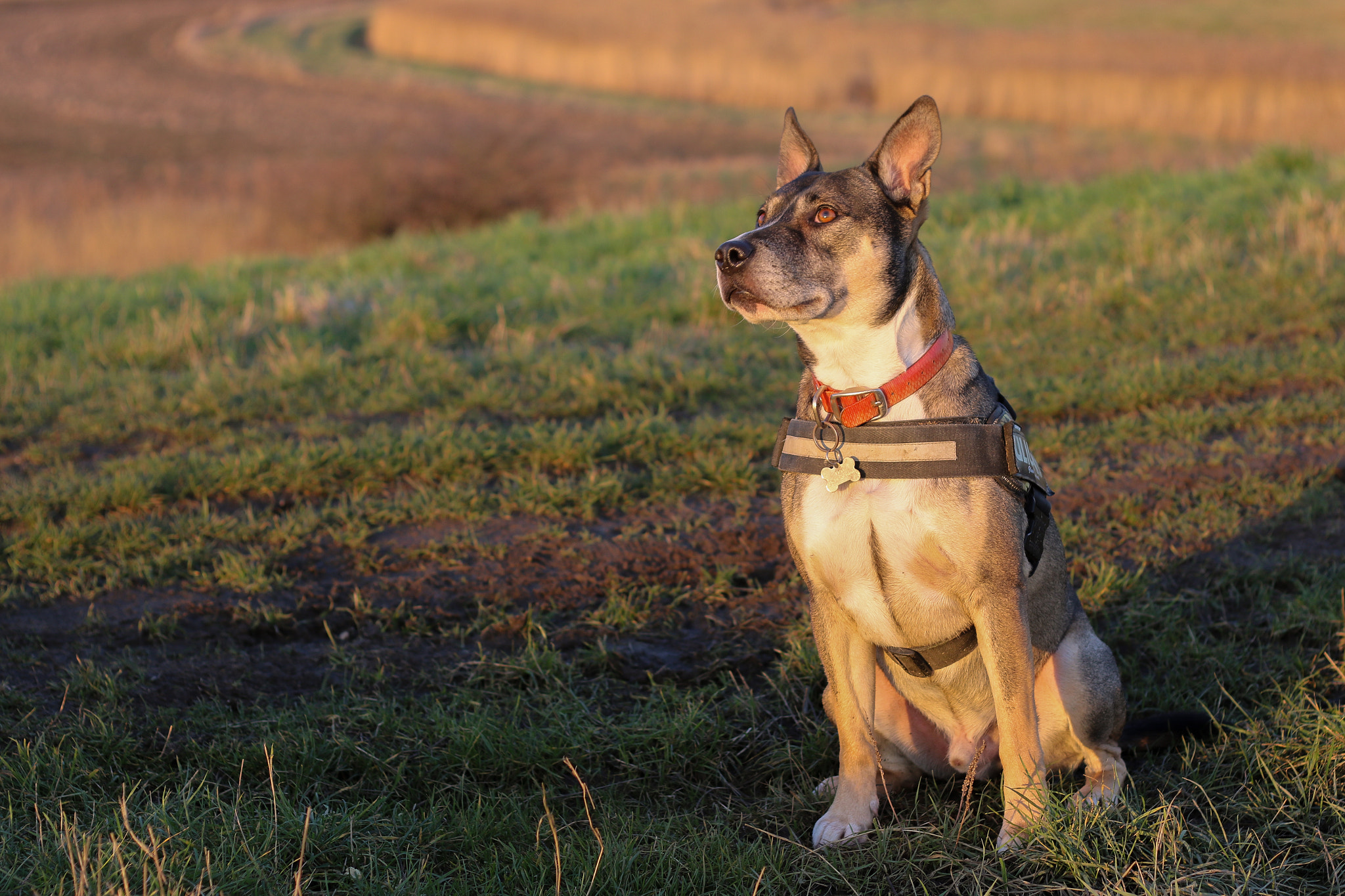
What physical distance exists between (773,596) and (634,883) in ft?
6.14

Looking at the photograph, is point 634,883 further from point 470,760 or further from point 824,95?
point 824,95

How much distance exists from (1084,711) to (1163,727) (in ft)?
1.54

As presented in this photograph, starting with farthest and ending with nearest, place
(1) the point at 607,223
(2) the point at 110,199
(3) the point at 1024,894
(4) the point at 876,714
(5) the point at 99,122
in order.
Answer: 1. (5) the point at 99,122
2. (2) the point at 110,199
3. (1) the point at 607,223
4. (4) the point at 876,714
5. (3) the point at 1024,894

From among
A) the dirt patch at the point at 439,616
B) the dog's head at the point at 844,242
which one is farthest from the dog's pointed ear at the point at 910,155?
the dirt patch at the point at 439,616

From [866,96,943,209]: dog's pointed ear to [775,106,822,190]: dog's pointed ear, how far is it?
0.40 m

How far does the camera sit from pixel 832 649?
3.29 m

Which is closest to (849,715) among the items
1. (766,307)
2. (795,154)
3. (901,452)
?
(901,452)

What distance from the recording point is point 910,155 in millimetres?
3221

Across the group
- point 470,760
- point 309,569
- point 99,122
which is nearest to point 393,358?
point 309,569

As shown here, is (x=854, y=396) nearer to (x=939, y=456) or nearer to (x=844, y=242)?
(x=939, y=456)

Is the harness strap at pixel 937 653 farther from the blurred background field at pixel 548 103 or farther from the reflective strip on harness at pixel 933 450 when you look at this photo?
the blurred background field at pixel 548 103

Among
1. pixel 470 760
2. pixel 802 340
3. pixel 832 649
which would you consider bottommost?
pixel 470 760

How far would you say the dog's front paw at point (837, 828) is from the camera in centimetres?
321

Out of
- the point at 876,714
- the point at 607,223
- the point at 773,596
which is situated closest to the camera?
the point at 876,714
